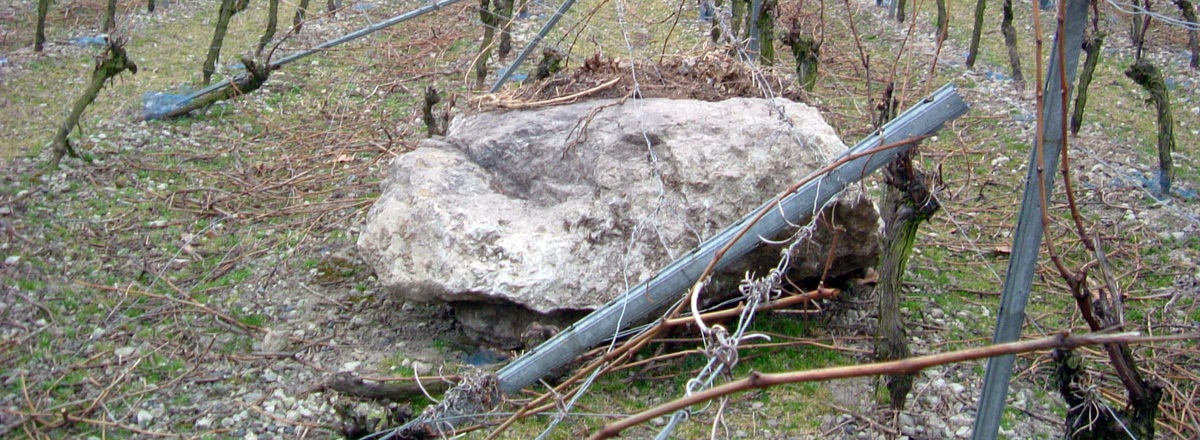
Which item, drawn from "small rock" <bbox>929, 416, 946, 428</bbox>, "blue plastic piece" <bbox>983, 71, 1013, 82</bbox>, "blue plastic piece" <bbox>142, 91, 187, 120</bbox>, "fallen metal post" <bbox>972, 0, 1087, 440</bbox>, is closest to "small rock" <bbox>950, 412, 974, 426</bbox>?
"small rock" <bbox>929, 416, 946, 428</bbox>

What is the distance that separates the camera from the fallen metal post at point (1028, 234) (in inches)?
79.5

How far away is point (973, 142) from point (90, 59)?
6.45 metres

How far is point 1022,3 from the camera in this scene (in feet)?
31.0

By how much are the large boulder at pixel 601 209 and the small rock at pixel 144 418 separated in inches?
35.7

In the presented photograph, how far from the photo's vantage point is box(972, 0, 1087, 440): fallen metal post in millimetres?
2020

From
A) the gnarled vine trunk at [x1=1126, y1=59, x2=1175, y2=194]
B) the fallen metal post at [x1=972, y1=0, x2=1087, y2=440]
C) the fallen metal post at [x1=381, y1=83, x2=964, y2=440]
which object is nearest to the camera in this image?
the fallen metal post at [x1=972, y1=0, x2=1087, y2=440]

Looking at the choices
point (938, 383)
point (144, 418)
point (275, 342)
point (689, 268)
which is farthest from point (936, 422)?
point (144, 418)

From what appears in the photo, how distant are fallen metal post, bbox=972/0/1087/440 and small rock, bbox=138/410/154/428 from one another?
2589 millimetres

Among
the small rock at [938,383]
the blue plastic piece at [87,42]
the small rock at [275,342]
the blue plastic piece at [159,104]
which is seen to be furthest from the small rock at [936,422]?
the blue plastic piece at [87,42]

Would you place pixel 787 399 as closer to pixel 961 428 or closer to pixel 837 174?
pixel 961 428

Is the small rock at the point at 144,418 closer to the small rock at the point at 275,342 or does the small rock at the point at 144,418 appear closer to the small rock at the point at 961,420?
the small rock at the point at 275,342

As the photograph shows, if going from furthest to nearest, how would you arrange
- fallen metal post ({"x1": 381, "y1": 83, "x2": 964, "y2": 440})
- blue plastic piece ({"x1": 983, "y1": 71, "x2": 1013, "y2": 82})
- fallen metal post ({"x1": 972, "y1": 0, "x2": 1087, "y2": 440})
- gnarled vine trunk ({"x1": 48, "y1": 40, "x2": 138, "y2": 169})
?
blue plastic piece ({"x1": 983, "y1": 71, "x2": 1013, "y2": 82}) < gnarled vine trunk ({"x1": 48, "y1": 40, "x2": 138, "y2": 169}) < fallen metal post ({"x1": 381, "y1": 83, "x2": 964, "y2": 440}) < fallen metal post ({"x1": 972, "y1": 0, "x2": 1087, "y2": 440})

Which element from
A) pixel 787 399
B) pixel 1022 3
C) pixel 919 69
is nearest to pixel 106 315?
pixel 787 399

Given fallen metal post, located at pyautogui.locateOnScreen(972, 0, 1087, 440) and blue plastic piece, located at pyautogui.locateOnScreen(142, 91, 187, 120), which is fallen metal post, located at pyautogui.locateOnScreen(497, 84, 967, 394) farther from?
blue plastic piece, located at pyautogui.locateOnScreen(142, 91, 187, 120)
